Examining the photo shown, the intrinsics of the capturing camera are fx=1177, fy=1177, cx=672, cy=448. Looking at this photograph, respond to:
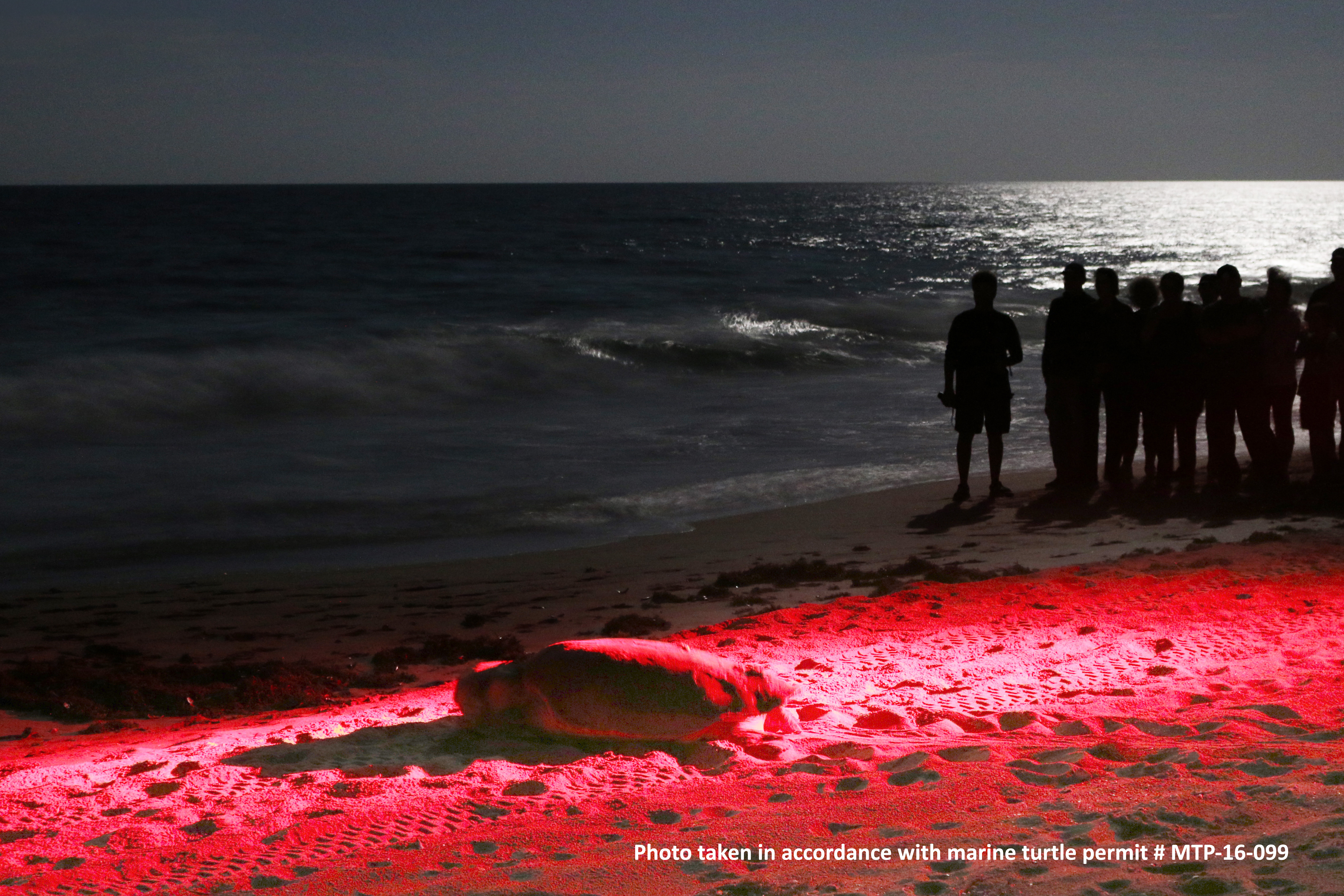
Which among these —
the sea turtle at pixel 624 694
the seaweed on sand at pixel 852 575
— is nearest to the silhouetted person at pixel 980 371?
the seaweed on sand at pixel 852 575

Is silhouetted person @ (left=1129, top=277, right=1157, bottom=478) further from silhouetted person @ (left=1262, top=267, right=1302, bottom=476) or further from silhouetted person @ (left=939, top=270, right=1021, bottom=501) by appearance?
silhouetted person @ (left=939, top=270, right=1021, bottom=501)

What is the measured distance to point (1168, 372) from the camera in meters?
8.39

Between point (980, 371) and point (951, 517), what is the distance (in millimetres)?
1072

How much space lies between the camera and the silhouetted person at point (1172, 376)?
8242mm

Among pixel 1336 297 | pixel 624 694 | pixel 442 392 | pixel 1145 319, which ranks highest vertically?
pixel 1336 297

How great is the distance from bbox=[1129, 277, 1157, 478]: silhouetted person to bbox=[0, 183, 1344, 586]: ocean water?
70.7 inches

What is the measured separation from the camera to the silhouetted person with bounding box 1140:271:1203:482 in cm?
824

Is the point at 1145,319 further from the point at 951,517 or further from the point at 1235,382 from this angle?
the point at 951,517

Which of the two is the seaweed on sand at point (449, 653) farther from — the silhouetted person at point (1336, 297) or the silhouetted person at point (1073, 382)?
the silhouetted person at point (1336, 297)

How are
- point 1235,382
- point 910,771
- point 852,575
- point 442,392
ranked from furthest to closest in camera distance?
point 442,392
point 1235,382
point 852,575
point 910,771

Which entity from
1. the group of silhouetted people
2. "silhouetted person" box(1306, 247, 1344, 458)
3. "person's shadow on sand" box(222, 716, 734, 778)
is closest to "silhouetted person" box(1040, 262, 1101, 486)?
the group of silhouetted people

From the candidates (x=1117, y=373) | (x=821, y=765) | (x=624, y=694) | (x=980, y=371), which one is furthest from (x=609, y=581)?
(x=1117, y=373)

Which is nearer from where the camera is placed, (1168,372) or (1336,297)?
(1336,297)

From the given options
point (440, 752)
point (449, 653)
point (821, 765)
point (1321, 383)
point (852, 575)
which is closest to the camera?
point (821, 765)
